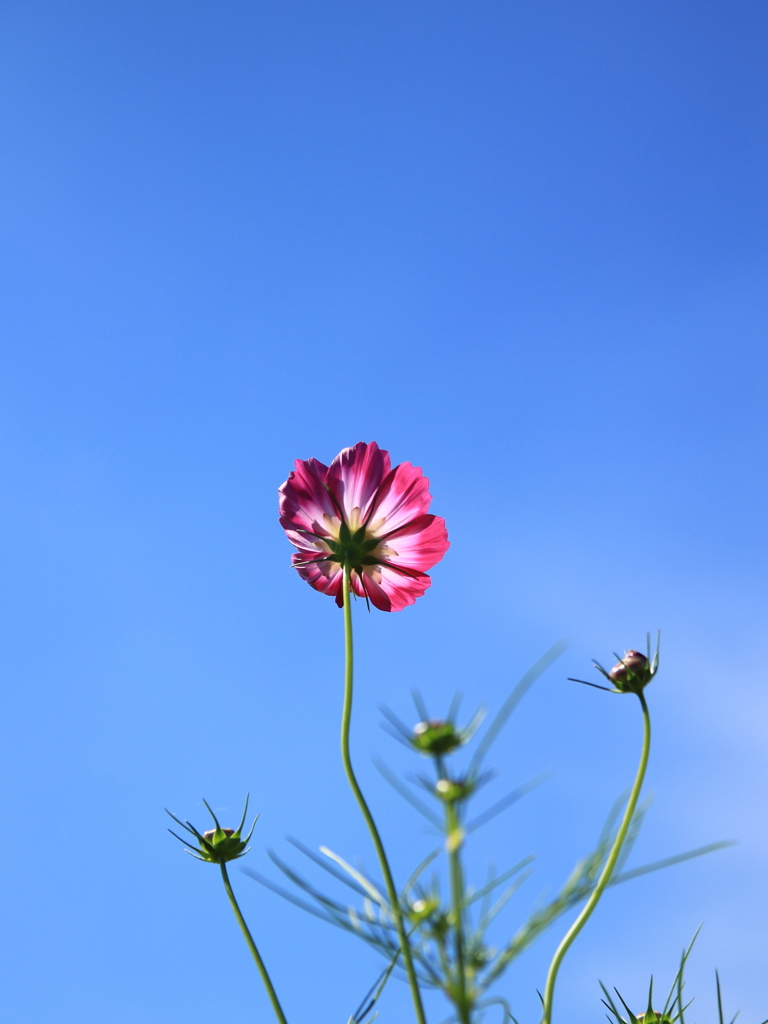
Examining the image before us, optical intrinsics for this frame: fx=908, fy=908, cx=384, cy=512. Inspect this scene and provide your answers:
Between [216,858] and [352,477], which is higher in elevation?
[352,477]

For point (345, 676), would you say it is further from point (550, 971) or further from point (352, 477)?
point (352, 477)

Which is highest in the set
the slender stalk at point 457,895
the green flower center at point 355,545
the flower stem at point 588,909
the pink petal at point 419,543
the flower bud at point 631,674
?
the pink petal at point 419,543

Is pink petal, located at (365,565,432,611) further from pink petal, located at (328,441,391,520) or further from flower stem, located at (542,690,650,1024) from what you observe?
flower stem, located at (542,690,650,1024)

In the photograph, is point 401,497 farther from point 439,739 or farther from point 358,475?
point 439,739

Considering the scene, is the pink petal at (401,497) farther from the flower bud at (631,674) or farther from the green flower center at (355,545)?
the flower bud at (631,674)

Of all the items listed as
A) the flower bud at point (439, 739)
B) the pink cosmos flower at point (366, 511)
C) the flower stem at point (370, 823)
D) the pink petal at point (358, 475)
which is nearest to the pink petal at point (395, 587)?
the pink cosmos flower at point (366, 511)

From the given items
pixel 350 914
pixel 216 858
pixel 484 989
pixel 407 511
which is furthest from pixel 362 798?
pixel 407 511

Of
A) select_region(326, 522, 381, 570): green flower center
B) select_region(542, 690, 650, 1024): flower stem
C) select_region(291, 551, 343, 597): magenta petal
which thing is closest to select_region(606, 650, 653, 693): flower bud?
select_region(542, 690, 650, 1024): flower stem
